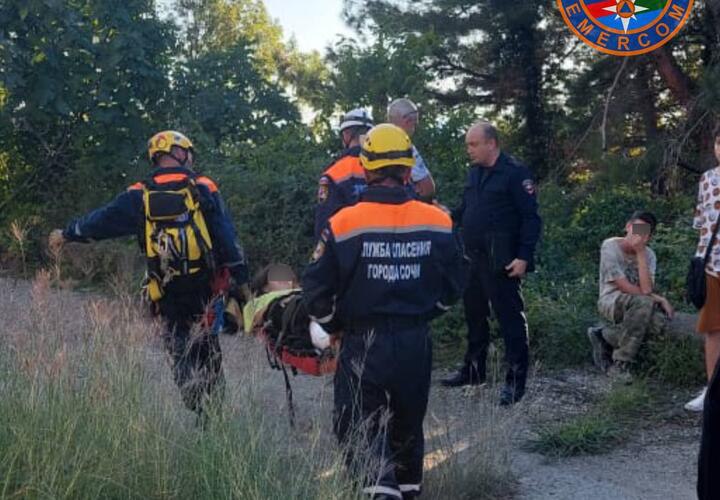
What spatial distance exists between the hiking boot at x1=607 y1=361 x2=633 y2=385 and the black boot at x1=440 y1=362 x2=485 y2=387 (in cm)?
92

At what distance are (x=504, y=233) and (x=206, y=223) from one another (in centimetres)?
208

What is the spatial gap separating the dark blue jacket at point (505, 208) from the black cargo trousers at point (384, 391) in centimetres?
254

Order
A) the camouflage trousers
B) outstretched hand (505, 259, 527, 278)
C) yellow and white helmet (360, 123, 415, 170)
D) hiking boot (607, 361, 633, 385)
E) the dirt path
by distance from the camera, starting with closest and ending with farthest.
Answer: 1. yellow and white helmet (360, 123, 415, 170)
2. the dirt path
3. outstretched hand (505, 259, 527, 278)
4. hiking boot (607, 361, 633, 385)
5. the camouflage trousers

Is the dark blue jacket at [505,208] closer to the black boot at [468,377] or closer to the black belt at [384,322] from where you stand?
the black boot at [468,377]

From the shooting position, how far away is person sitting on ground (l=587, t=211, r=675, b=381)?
296 inches

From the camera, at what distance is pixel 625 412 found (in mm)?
6762

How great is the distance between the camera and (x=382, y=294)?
173 inches

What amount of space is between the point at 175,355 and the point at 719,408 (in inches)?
115

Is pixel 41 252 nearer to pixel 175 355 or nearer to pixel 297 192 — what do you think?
pixel 297 192

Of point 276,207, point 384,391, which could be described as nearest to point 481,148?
point 384,391

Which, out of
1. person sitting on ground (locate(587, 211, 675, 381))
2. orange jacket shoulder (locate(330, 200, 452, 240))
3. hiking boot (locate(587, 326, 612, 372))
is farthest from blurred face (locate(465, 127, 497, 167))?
orange jacket shoulder (locate(330, 200, 452, 240))

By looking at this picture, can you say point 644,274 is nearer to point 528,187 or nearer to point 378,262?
point 528,187

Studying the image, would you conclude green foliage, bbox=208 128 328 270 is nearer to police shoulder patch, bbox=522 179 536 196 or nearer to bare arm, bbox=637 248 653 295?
bare arm, bbox=637 248 653 295

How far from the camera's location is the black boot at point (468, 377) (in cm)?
752
